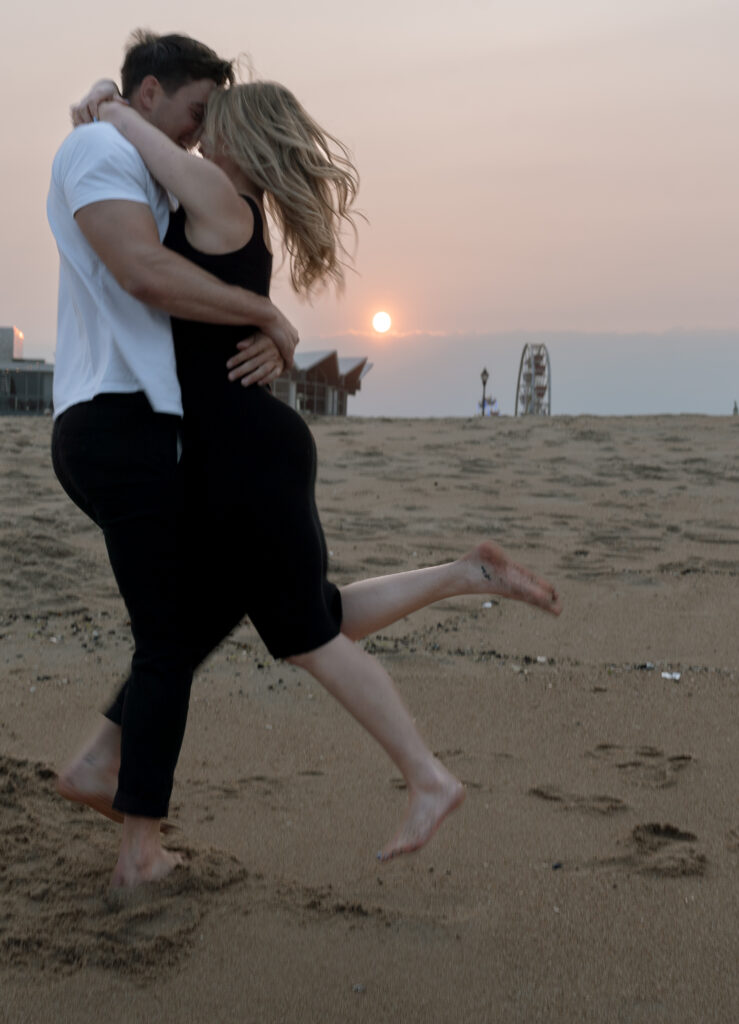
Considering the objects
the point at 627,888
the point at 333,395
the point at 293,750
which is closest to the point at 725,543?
the point at 293,750

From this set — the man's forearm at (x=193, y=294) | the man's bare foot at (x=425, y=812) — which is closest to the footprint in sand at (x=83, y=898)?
the man's bare foot at (x=425, y=812)

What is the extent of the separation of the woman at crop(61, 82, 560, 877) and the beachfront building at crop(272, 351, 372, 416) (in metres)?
31.0

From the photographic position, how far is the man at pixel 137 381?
198cm

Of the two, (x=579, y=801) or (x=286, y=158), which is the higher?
(x=286, y=158)

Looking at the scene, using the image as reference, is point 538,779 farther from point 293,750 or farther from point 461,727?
point 293,750

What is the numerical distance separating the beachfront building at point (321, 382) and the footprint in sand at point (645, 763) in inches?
1189

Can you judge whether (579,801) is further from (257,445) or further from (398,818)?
(257,445)

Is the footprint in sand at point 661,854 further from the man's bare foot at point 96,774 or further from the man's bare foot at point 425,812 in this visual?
the man's bare foot at point 96,774

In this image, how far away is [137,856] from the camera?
2125 millimetres

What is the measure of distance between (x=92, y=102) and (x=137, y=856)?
1602 mm

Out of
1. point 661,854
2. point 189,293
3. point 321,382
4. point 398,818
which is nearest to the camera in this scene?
point 189,293

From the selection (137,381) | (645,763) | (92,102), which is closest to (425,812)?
(137,381)

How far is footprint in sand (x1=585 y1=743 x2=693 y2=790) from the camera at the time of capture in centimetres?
290

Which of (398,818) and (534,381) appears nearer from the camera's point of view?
(398,818)
